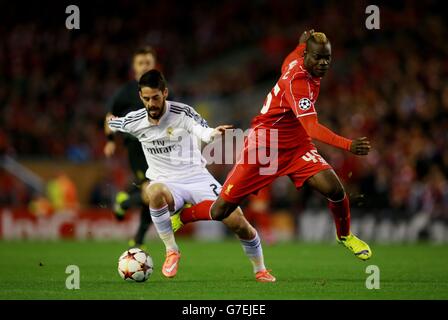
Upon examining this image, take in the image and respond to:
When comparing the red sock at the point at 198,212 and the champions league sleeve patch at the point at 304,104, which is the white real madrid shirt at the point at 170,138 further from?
the champions league sleeve patch at the point at 304,104

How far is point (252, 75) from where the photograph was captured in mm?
24984

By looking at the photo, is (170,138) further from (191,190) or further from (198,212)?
(198,212)

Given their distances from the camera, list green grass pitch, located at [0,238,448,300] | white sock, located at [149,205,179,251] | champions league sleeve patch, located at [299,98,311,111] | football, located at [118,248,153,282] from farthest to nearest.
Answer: white sock, located at [149,205,179,251] < football, located at [118,248,153,282] < champions league sleeve patch, located at [299,98,311,111] < green grass pitch, located at [0,238,448,300]

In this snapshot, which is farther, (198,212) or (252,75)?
(252,75)

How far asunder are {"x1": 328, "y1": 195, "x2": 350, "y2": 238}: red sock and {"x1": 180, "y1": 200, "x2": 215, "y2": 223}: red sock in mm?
1281

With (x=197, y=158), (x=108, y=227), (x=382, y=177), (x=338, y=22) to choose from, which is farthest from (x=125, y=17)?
(x=197, y=158)

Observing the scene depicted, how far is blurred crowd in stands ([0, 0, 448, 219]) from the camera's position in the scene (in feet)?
62.7

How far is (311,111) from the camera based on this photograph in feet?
27.7

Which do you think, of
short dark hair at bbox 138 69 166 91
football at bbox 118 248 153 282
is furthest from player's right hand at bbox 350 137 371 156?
football at bbox 118 248 153 282

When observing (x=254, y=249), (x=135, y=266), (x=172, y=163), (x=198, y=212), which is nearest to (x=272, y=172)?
(x=254, y=249)

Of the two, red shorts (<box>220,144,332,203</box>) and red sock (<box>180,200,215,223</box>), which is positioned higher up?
red shorts (<box>220,144,332,203</box>)

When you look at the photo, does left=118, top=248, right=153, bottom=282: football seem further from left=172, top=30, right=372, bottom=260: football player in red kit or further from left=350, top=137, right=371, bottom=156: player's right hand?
left=350, top=137, right=371, bottom=156: player's right hand

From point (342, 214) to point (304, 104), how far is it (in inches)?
51.9

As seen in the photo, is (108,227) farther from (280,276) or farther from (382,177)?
(280,276)
